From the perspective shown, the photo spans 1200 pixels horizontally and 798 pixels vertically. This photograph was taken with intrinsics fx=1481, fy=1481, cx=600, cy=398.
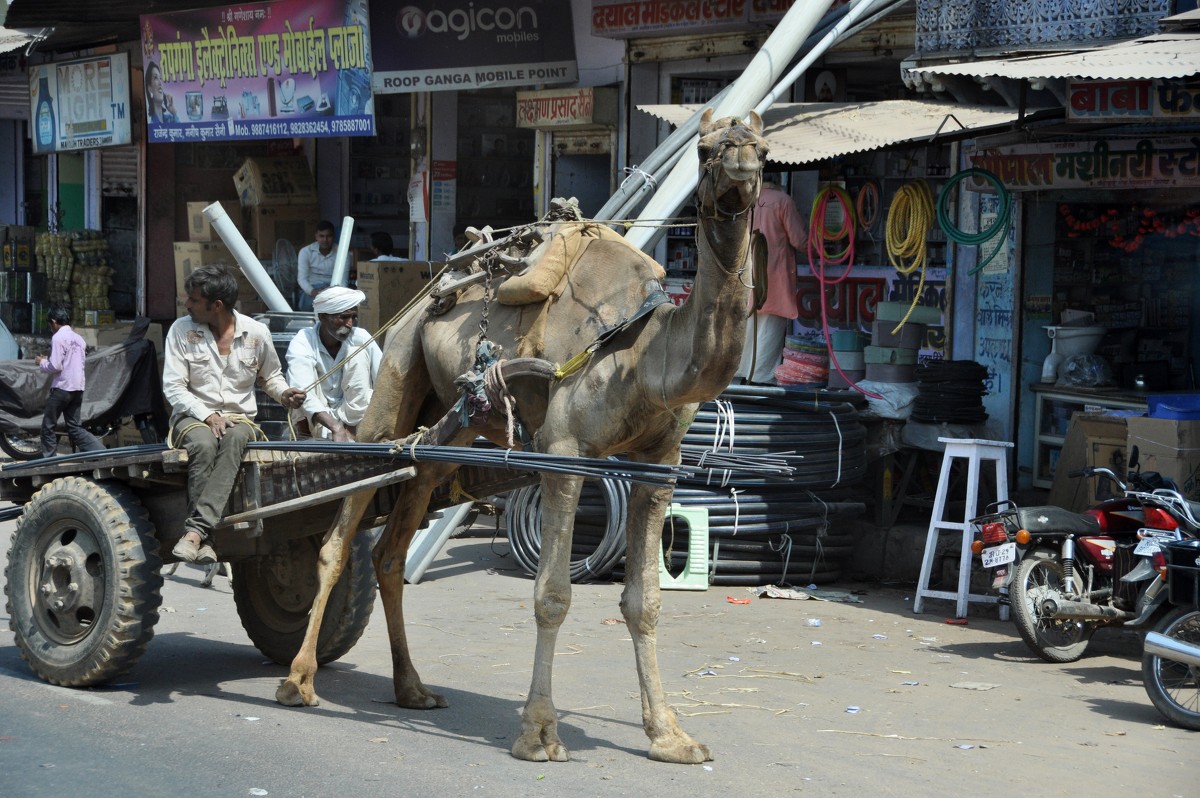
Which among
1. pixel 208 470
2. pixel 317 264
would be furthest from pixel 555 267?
pixel 317 264

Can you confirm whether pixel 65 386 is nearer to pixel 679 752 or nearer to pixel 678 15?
pixel 678 15

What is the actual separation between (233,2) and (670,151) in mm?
8691

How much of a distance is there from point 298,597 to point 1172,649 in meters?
4.46

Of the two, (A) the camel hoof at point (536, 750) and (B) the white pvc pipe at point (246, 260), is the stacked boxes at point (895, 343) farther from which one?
(A) the camel hoof at point (536, 750)

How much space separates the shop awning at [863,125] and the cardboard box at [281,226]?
10.1m

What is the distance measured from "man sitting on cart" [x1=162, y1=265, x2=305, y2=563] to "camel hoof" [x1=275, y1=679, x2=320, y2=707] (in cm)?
80

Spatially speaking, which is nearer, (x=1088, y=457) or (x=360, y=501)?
(x=360, y=501)

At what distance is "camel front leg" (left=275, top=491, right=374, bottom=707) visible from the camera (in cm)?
709

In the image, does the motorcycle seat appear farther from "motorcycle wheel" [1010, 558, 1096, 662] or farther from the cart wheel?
the cart wheel

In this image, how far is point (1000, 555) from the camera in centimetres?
876

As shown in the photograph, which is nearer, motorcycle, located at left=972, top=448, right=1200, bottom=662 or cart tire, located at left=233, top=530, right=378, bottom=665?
cart tire, located at left=233, top=530, right=378, bottom=665

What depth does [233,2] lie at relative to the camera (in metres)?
17.8

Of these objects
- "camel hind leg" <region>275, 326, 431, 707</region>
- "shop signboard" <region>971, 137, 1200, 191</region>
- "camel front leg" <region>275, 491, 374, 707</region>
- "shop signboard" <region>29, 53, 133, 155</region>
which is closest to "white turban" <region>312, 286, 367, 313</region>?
"camel hind leg" <region>275, 326, 431, 707</region>

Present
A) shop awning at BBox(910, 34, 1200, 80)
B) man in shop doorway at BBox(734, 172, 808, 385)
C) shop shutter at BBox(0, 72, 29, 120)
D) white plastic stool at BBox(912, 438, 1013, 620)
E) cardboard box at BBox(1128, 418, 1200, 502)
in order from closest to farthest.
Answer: shop awning at BBox(910, 34, 1200, 80)
cardboard box at BBox(1128, 418, 1200, 502)
white plastic stool at BBox(912, 438, 1013, 620)
man in shop doorway at BBox(734, 172, 808, 385)
shop shutter at BBox(0, 72, 29, 120)
